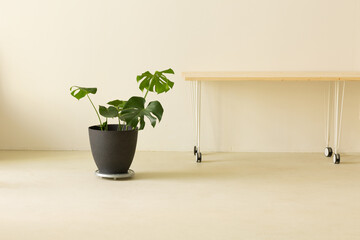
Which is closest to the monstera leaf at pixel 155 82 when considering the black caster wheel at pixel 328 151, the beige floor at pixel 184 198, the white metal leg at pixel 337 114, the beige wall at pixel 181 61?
the beige floor at pixel 184 198

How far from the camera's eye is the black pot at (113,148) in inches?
158

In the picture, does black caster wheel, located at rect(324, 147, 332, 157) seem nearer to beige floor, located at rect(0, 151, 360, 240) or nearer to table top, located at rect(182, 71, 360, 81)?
beige floor, located at rect(0, 151, 360, 240)

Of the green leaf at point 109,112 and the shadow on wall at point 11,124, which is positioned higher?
the green leaf at point 109,112

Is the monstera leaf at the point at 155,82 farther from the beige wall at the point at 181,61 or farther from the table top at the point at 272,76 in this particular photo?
the beige wall at the point at 181,61

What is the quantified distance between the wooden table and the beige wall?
0.08m

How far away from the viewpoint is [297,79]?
14.5 feet

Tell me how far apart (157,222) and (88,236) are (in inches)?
15.3

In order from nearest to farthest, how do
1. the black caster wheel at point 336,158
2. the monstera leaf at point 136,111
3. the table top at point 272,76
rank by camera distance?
1. the monstera leaf at point 136,111
2. the table top at point 272,76
3. the black caster wheel at point 336,158

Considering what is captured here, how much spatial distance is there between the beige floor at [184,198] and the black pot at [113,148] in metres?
0.11

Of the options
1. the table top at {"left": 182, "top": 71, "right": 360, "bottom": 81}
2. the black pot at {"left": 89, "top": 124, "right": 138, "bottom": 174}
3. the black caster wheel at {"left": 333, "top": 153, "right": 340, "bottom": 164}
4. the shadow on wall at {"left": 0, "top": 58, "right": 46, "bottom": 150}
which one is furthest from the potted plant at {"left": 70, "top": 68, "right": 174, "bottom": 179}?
the black caster wheel at {"left": 333, "top": 153, "right": 340, "bottom": 164}

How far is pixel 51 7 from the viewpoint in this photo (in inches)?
197

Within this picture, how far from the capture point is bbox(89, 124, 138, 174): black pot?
158 inches

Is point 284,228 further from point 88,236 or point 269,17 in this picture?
point 269,17

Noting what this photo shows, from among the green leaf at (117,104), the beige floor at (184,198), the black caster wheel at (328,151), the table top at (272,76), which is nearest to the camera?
the beige floor at (184,198)
